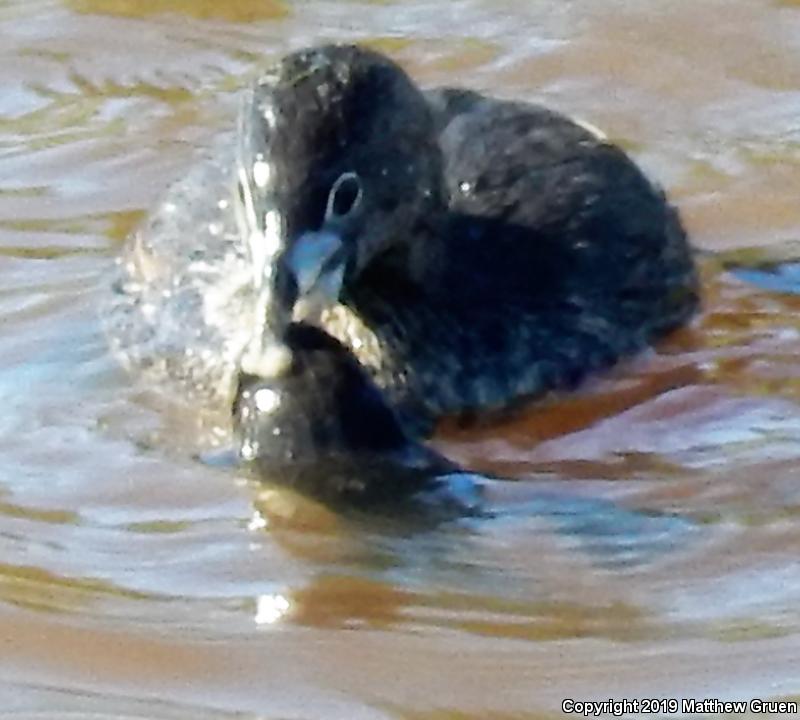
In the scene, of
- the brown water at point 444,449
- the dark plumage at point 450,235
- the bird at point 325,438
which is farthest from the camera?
the bird at point 325,438

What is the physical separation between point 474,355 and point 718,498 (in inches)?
40.7

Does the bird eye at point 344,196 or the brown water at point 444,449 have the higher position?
the bird eye at point 344,196

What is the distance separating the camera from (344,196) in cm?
645

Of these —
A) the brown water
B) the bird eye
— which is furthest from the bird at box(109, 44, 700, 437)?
the brown water

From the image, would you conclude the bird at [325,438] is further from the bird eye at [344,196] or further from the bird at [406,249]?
the bird eye at [344,196]

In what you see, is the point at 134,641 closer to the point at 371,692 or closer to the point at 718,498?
the point at 371,692

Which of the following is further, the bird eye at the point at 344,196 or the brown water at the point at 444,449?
the bird eye at the point at 344,196

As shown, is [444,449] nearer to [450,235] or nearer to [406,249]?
[406,249]

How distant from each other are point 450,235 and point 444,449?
0.70 meters

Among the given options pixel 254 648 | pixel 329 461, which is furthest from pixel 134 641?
pixel 329 461

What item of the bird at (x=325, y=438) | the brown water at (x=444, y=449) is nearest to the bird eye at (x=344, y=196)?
the bird at (x=325, y=438)

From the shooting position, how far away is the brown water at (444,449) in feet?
17.9

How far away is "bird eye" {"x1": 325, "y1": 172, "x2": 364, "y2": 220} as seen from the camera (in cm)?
638

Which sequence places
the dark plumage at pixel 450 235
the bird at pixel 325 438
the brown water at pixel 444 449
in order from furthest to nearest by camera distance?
the bird at pixel 325 438, the dark plumage at pixel 450 235, the brown water at pixel 444 449
